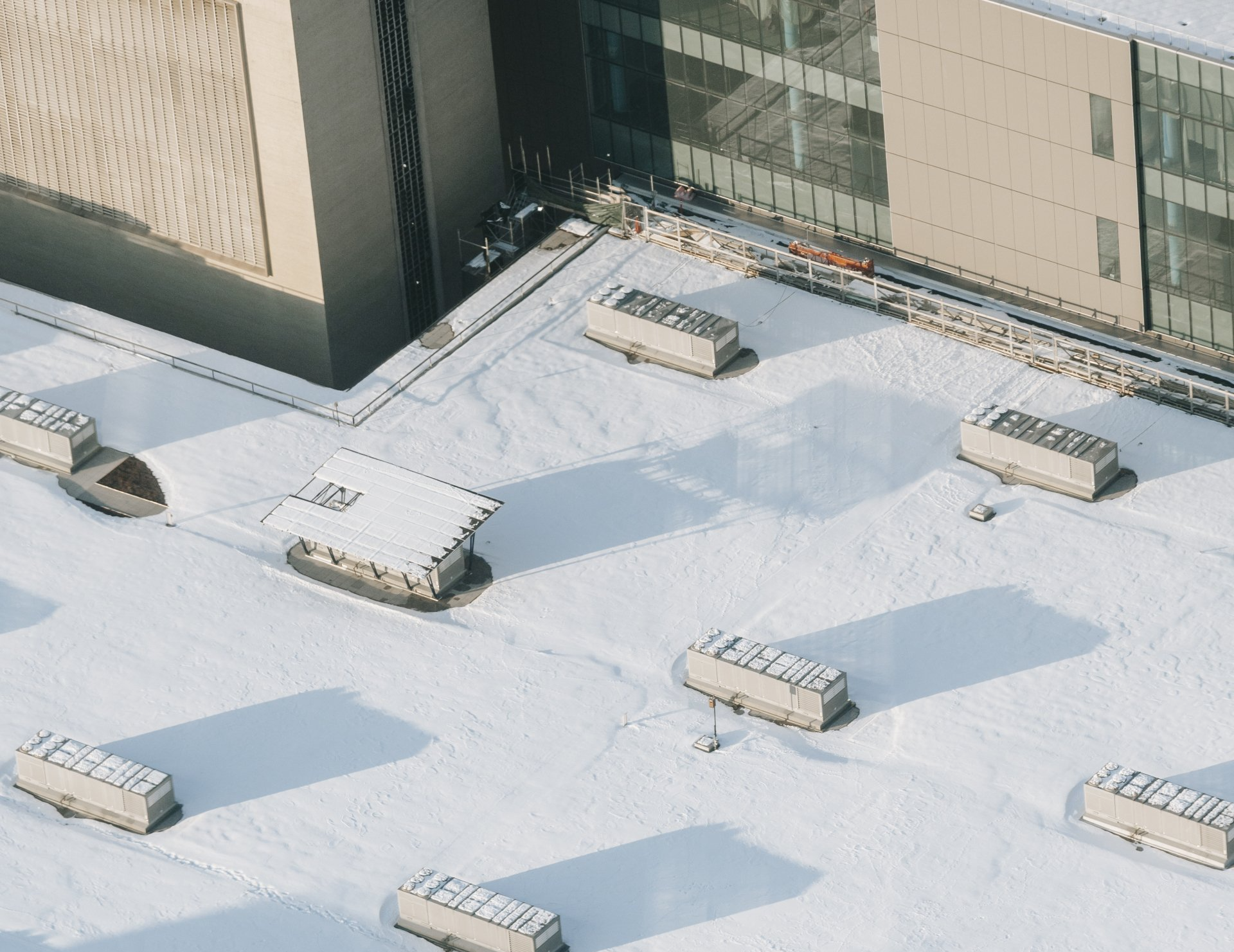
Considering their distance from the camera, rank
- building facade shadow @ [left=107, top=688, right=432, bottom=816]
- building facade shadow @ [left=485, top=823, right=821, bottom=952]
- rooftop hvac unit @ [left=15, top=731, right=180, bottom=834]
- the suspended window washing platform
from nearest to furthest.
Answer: building facade shadow @ [left=485, top=823, right=821, bottom=952] → rooftop hvac unit @ [left=15, top=731, right=180, bottom=834] → building facade shadow @ [left=107, top=688, right=432, bottom=816] → the suspended window washing platform

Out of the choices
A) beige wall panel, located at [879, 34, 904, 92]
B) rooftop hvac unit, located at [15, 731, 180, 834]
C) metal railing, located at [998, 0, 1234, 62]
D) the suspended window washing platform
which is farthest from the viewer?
beige wall panel, located at [879, 34, 904, 92]

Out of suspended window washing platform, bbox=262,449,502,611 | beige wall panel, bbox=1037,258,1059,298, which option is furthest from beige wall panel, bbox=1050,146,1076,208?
suspended window washing platform, bbox=262,449,502,611

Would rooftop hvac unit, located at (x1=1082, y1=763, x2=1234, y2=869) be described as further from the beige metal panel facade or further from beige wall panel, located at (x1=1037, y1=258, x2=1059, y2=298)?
beige wall panel, located at (x1=1037, y1=258, x2=1059, y2=298)

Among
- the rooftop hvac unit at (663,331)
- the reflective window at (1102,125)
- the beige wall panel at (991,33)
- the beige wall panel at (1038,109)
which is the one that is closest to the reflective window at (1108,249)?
the reflective window at (1102,125)

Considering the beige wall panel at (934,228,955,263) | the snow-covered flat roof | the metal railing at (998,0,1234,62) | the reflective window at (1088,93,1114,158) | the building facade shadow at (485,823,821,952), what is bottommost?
the building facade shadow at (485,823,821,952)

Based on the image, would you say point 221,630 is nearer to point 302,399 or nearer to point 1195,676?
point 302,399

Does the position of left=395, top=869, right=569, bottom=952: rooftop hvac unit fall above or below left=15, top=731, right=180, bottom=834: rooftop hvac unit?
Answer: below

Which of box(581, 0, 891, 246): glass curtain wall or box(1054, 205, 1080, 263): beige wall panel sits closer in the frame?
box(1054, 205, 1080, 263): beige wall panel
